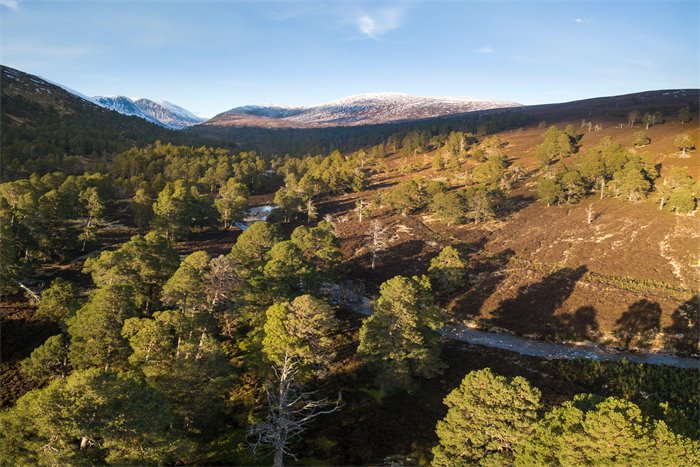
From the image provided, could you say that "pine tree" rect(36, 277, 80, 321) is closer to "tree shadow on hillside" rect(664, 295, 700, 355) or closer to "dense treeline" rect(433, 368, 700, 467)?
"dense treeline" rect(433, 368, 700, 467)

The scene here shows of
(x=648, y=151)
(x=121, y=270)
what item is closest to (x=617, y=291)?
(x=121, y=270)

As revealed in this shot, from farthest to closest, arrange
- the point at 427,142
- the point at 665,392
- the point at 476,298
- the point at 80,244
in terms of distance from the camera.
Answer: the point at 427,142 < the point at 80,244 < the point at 476,298 < the point at 665,392

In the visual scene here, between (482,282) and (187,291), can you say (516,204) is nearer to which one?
(482,282)

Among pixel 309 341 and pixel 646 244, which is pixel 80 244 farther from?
pixel 646 244

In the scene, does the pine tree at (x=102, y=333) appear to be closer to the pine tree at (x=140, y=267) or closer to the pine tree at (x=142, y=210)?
the pine tree at (x=140, y=267)

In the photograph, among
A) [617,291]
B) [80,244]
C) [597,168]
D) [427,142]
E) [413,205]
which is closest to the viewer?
[617,291]

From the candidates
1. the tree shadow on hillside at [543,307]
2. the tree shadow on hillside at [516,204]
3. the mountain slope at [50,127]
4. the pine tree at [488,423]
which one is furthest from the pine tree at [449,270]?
the mountain slope at [50,127]
